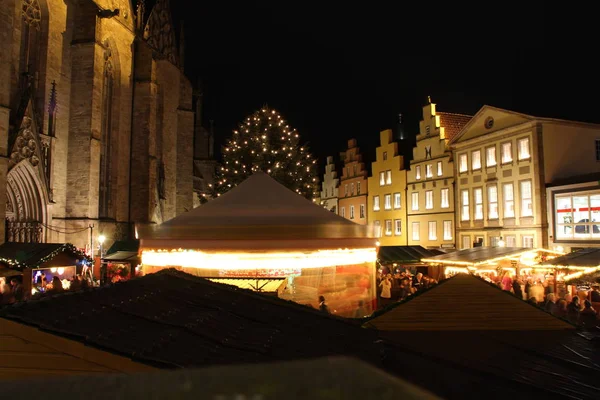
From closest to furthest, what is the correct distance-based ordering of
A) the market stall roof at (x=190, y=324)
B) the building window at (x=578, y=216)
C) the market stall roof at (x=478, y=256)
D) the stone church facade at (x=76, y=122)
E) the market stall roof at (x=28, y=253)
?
the market stall roof at (x=190, y=324), the market stall roof at (x=28, y=253), the market stall roof at (x=478, y=256), the stone church facade at (x=76, y=122), the building window at (x=578, y=216)

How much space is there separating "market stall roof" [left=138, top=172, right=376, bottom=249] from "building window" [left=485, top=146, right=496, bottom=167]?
21637 millimetres

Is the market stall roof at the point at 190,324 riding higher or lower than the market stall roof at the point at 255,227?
lower

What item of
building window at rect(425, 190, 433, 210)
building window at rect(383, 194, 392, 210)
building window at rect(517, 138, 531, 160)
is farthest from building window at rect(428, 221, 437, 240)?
building window at rect(517, 138, 531, 160)

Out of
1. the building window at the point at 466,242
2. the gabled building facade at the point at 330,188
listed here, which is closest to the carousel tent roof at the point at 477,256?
the building window at the point at 466,242

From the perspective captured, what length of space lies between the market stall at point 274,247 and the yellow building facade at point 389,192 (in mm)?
28128

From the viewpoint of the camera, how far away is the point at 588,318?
12.4m

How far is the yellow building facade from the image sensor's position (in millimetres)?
41812

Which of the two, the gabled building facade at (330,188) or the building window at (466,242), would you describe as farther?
the gabled building facade at (330,188)

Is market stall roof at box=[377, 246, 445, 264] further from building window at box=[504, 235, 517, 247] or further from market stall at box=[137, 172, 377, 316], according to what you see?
market stall at box=[137, 172, 377, 316]

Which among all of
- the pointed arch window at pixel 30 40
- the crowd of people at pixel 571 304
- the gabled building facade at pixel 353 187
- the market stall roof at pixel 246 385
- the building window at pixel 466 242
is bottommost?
the crowd of people at pixel 571 304

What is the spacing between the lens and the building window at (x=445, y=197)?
122 feet

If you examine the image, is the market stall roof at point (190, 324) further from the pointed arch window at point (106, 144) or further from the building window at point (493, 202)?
the building window at point (493, 202)

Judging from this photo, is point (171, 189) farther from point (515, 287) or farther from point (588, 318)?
Answer: point (588, 318)

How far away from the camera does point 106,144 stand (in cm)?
3083
